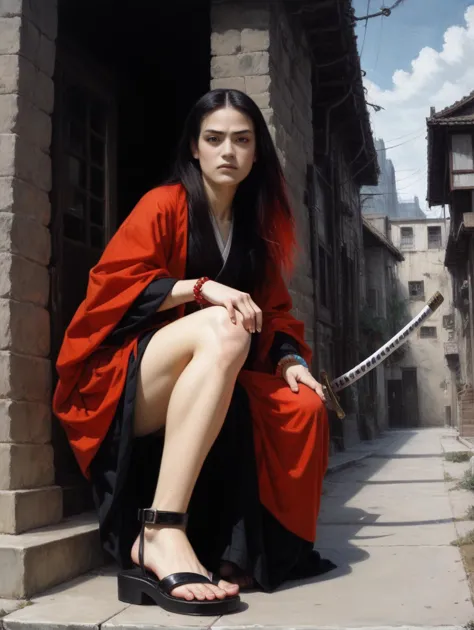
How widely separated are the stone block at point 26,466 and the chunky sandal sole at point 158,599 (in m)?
0.57

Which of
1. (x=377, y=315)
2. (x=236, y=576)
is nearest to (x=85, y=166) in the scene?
(x=236, y=576)

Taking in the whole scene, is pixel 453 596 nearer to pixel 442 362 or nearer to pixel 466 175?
pixel 466 175

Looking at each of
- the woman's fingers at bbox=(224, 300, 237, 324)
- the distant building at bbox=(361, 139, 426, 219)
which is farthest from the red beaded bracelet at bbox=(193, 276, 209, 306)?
the distant building at bbox=(361, 139, 426, 219)

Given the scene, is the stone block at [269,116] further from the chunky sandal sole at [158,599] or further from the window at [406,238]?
the window at [406,238]

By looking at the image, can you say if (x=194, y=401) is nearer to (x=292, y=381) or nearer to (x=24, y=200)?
(x=292, y=381)

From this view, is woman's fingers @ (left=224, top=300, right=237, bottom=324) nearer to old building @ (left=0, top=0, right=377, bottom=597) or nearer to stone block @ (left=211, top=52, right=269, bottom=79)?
old building @ (left=0, top=0, right=377, bottom=597)

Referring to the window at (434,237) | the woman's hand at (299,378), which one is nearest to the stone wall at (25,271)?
the woman's hand at (299,378)

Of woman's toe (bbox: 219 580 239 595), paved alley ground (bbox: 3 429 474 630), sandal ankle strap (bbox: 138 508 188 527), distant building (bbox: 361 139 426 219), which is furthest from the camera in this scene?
distant building (bbox: 361 139 426 219)

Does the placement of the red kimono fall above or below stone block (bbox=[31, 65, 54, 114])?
below

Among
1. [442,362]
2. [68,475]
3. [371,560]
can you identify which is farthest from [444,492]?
[442,362]

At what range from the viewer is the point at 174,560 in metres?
2.30

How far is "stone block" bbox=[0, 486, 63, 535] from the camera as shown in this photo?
265 cm

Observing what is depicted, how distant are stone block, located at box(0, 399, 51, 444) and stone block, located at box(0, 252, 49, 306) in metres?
0.40

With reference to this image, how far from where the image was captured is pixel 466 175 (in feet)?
47.2
